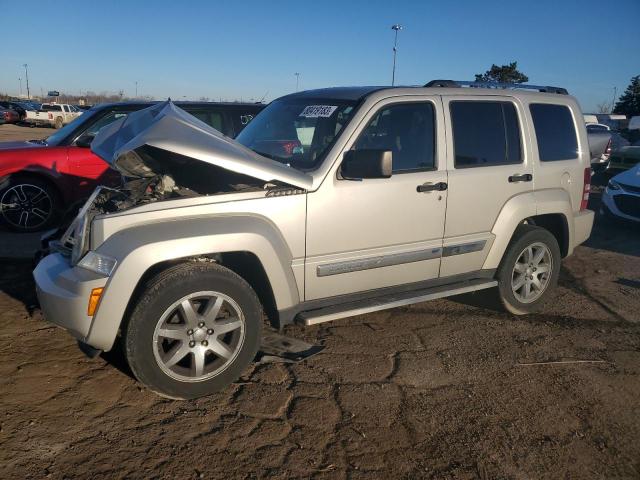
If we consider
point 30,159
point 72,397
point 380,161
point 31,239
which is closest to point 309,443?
point 72,397

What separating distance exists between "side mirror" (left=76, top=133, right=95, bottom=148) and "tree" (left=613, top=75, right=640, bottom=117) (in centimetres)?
4579

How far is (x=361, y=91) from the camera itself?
4.17 meters

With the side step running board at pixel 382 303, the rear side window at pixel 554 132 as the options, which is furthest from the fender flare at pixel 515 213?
the rear side window at pixel 554 132

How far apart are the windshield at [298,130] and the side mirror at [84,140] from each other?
3.49m

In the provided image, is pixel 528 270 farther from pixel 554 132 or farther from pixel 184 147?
pixel 184 147

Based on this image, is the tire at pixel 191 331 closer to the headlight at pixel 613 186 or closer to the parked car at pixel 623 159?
the headlight at pixel 613 186

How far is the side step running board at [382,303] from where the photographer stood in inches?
143

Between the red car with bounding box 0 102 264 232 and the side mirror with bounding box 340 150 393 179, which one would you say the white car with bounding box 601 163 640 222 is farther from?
the red car with bounding box 0 102 264 232

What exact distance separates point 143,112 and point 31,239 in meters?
3.90

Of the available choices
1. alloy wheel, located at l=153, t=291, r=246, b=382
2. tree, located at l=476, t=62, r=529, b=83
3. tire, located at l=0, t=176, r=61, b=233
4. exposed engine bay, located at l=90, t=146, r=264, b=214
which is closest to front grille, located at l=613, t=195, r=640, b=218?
exposed engine bay, located at l=90, t=146, r=264, b=214

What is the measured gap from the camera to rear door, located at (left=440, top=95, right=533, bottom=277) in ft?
13.9

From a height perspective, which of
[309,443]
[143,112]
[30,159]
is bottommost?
[309,443]

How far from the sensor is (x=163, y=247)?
3062 millimetres

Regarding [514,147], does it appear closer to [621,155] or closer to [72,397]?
[72,397]
